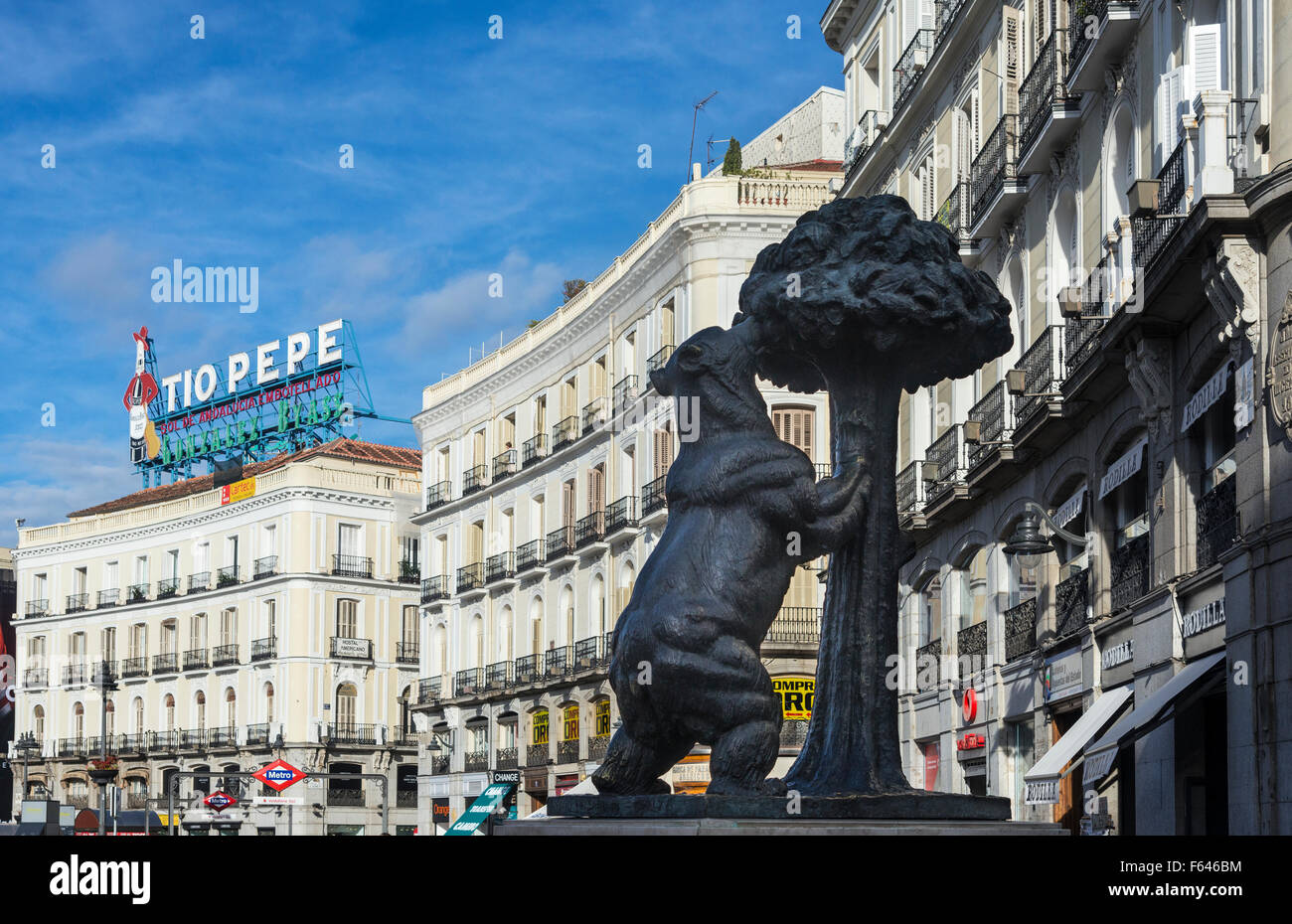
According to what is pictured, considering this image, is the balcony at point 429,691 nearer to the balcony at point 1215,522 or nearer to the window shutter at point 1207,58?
the balcony at point 1215,522

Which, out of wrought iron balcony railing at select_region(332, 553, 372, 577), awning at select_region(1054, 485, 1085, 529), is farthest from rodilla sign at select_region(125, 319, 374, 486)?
awning at select_region(1054, 485, 1085, 529)

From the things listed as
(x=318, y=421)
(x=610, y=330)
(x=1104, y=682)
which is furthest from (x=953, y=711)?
(x=318, y=421)

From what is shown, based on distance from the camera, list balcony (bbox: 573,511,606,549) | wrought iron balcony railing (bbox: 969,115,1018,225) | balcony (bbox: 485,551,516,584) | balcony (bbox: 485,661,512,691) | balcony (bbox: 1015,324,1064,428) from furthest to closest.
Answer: balcony (bbox: 485,551,516,584) < balcony (bbox: 485,661,512,691) < balcony (bbox: 573,511,606,549) < wrought iron balcony railing (bbox: 969,115,1018,225) < balcony (bbox: 1015,324,1064,428)

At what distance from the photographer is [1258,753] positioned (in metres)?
16.3

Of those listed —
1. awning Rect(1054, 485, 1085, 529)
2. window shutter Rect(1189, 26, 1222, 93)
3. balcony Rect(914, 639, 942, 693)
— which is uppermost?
window shutter Rect(1189, 26, 1222, 93)

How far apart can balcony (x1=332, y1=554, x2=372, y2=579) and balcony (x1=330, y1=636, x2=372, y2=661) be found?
2397 millimetres

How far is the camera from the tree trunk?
7.09m

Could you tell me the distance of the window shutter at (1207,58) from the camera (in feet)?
60.8

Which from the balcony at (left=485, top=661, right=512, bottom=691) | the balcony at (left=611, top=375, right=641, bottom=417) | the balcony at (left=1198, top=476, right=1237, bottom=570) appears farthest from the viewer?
the balcony at (left=485, top=661, right=512, bottom=691)

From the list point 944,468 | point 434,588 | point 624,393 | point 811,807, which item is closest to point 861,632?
point 811,807

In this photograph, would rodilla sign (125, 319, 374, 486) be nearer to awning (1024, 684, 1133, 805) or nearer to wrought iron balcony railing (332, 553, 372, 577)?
wrought iron balcony railing (332, 553, 372, 577)
